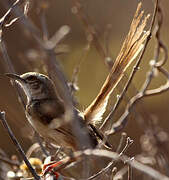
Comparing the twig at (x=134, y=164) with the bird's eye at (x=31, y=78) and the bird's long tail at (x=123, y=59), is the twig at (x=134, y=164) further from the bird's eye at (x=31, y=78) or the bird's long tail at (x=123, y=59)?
the bird's eye at (x=31, y=78)

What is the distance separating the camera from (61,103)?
4.25m

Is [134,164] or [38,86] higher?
[134,164]

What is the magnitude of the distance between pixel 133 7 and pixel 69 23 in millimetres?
1285

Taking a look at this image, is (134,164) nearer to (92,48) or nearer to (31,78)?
(31,78)

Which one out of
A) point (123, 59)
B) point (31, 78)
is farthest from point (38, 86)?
point (123, 59)

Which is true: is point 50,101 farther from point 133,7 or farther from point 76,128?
point 133,7

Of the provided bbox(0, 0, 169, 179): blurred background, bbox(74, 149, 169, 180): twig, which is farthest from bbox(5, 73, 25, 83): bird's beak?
bbox(0, 0, 169, 179): blurred background

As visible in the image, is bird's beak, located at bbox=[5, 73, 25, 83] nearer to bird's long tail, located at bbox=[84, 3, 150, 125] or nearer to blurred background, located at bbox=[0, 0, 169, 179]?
bird's long tail, located at bbox=[84, 3, 150, 125]

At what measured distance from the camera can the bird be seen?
3.32m

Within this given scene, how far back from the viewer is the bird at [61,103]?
3320mm

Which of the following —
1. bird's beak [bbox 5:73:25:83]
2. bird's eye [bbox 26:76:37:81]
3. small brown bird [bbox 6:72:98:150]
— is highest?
bird's beak [bbox 5:73:25:83]

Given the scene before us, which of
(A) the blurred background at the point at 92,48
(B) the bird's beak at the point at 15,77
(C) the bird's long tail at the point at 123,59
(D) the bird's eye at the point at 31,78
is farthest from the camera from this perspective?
(A) the blurred background at the point at 92,48

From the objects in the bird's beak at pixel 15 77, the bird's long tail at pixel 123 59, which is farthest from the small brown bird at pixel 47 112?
the bird's long tail at pixel 123 59

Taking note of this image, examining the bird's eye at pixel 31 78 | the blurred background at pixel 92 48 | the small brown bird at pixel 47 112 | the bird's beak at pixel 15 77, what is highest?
the bird's beak at pixel 15 77
